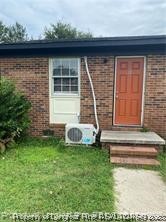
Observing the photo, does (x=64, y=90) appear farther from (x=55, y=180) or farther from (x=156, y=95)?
(x=55, y=180)

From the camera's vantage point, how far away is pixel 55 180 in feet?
14.7

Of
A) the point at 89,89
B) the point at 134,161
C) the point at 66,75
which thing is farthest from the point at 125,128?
the point at 66,75

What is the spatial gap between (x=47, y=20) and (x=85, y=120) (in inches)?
895

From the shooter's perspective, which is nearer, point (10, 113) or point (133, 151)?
point (133, 151)

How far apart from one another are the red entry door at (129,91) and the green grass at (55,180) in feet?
5.01

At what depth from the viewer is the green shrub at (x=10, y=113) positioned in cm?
635

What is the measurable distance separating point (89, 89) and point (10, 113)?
7.62 feet

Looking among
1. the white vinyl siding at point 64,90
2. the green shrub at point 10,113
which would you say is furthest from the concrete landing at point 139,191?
the green shrub at point 10,113

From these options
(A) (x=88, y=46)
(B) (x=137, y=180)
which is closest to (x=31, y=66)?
(A) (x=88, y=46)

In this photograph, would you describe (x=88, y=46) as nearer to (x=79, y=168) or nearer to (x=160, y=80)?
(x=160, y=80)

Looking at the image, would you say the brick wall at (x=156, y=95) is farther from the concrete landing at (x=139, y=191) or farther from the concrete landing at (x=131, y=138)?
the concrete landing at (x=139, y=191)

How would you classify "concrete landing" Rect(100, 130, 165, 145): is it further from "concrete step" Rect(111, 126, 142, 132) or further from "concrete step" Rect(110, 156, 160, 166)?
"concrete step" Rect(110, 156, 160, 166)

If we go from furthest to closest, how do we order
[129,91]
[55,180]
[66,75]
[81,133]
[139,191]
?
[66,75] < [129,91] < [81,133] < [55,180] < [139,191]

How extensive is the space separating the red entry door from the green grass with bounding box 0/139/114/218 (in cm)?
153
